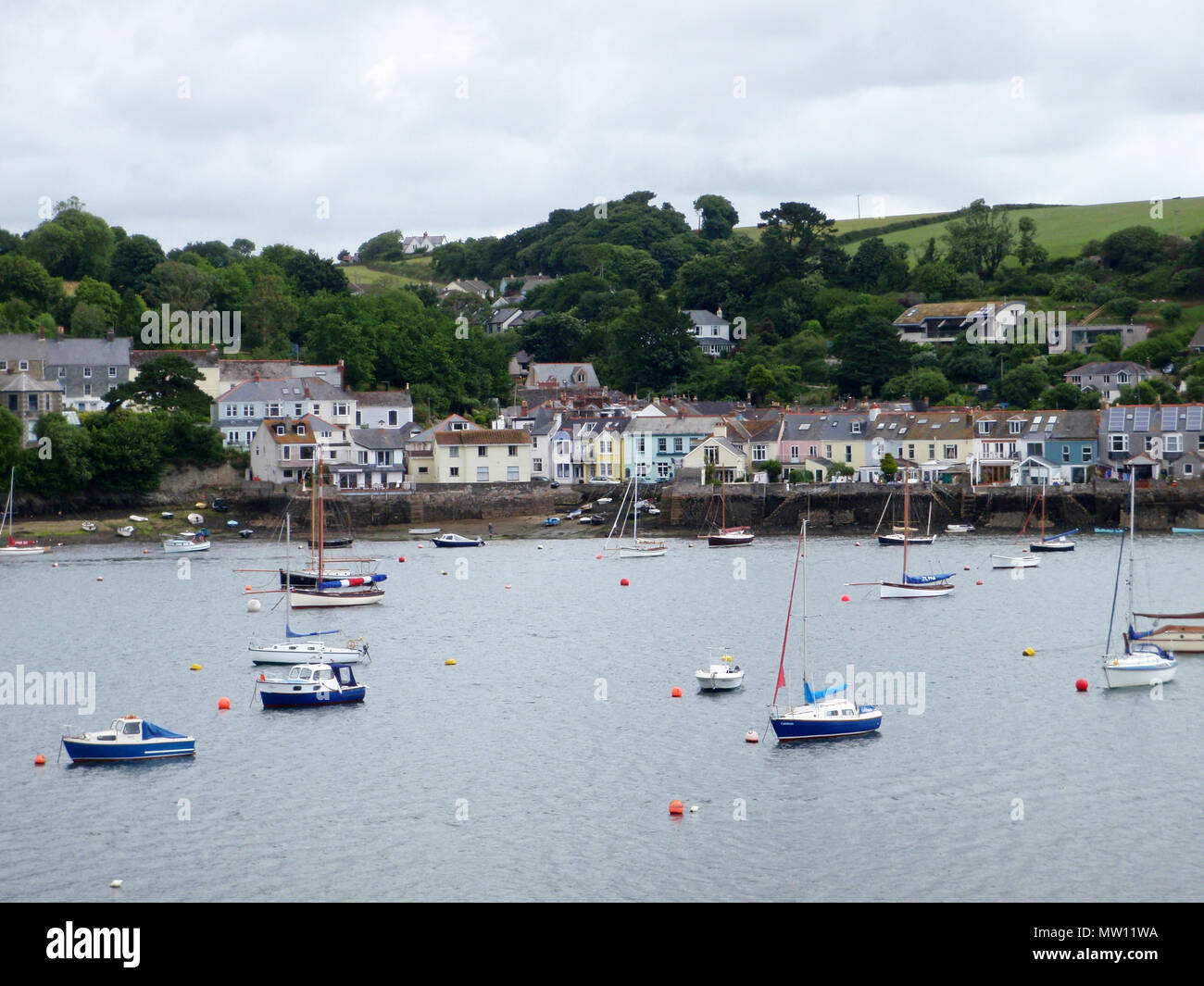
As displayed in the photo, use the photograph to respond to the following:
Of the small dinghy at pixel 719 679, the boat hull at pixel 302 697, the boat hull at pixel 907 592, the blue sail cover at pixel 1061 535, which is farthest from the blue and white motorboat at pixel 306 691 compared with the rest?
the blue sail cover at pixel 1061 535

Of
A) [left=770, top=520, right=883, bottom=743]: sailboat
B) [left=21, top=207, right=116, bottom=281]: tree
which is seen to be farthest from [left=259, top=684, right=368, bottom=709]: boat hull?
[left=21, top=207, right=116, bottom=281]: tree

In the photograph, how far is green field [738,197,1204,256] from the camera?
145875 millimetres

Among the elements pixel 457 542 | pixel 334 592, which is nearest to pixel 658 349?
pixel 457 542

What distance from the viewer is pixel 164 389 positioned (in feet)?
308

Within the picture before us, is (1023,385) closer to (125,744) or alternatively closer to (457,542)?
(457,542)

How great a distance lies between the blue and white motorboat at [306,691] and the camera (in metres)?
40.1

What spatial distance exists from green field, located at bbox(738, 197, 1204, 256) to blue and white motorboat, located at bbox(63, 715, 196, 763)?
392 feet

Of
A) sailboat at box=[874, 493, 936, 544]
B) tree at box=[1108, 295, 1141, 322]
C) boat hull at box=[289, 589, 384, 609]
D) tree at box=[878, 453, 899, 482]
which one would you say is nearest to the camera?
boat hull at box=[289, 589, 384, 609]

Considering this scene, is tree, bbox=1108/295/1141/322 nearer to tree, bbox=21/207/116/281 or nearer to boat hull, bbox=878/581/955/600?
boat hull, bbox=878/581/955/600

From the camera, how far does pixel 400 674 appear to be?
4459cm

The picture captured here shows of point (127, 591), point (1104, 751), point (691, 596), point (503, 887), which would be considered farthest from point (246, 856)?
point (127, 591)

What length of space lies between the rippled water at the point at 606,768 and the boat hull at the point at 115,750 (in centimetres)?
50

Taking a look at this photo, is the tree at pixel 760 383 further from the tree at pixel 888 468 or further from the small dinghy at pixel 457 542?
the small dinghy at pixel 457 542
